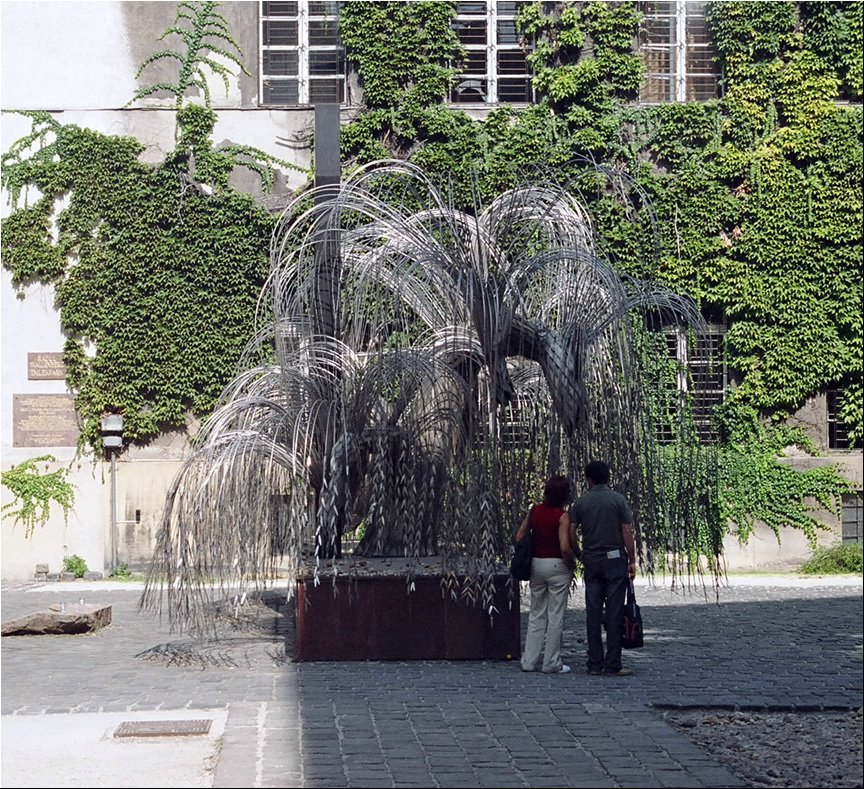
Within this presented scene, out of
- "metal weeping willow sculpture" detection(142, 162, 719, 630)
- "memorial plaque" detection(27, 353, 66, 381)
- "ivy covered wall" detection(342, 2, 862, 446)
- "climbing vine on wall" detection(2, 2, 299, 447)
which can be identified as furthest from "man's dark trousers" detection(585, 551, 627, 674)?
"memorial plaque" detection(27, 353, 66, 381)

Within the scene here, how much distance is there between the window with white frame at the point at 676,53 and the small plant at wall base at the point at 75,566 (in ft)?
40.8

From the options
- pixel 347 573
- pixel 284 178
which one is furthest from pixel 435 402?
pixel 284 178

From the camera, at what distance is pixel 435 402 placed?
40.5ft

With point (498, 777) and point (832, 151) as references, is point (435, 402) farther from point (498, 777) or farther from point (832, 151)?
point (832, 151)

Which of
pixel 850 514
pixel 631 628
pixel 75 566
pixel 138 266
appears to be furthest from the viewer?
pixel 850 514

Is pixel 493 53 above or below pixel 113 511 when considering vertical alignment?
above

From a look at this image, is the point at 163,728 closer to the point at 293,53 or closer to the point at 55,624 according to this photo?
the point at 55,624

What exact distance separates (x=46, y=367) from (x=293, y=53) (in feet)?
22.4

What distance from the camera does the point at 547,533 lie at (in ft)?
39.2

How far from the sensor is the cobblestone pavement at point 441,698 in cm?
797

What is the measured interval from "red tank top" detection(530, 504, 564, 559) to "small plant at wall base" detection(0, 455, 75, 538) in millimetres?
13435

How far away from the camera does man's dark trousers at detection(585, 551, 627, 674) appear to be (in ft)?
38.3

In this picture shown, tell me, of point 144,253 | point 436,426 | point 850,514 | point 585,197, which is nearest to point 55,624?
point 436,426

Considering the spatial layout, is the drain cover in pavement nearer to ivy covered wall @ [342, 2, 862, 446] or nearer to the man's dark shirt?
the man's dark shirt
